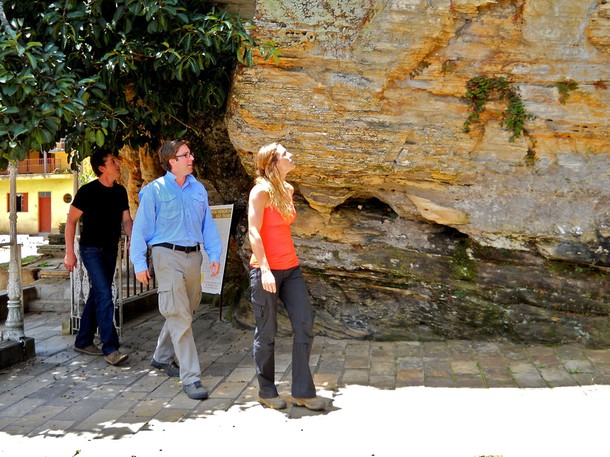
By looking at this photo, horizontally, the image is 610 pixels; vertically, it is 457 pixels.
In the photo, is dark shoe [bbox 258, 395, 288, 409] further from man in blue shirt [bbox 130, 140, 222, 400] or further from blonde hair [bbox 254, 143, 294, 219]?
blonde hair [bbox 254, 143, 294, 219]

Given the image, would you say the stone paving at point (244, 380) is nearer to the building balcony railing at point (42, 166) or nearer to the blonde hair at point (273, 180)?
the blonde hair at point (273, 180)

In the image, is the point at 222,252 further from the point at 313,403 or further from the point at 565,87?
the point at 565,87

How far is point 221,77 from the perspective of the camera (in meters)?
6.94

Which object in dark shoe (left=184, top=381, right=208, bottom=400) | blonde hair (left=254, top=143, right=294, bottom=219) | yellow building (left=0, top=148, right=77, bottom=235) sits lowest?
yellow building (left=0, top=148, right=77, bottom=235)

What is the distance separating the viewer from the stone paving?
476 centimetres

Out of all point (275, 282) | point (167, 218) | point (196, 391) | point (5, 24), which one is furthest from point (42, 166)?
point (275, 282)

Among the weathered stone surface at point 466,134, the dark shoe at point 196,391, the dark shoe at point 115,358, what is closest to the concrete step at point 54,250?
the dark shoe at point 115,358

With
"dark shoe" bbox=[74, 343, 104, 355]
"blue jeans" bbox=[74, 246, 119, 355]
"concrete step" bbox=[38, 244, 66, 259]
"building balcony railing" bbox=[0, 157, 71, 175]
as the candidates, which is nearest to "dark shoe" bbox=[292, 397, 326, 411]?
"blue jeans" bbox=[74, 246, 119, 355]

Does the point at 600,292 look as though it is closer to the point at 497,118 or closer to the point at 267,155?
the point at 497,118

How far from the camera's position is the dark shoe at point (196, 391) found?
518cm

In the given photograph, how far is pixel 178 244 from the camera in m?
5.36

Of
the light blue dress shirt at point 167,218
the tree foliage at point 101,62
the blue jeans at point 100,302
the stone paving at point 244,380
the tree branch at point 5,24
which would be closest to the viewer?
the stone paving at point 244,380

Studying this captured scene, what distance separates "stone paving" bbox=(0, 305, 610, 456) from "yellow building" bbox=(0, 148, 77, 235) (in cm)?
3426

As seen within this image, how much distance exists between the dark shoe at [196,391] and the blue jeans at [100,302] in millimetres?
1450
